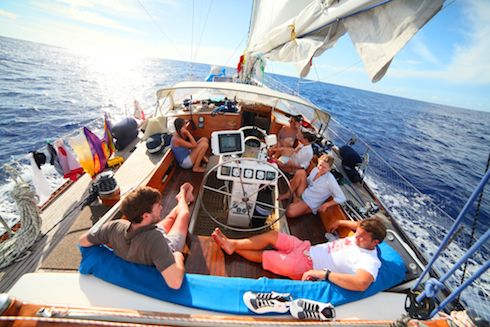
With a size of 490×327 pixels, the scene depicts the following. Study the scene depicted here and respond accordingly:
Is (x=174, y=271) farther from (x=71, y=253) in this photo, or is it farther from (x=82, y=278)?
(x=71, y=253)

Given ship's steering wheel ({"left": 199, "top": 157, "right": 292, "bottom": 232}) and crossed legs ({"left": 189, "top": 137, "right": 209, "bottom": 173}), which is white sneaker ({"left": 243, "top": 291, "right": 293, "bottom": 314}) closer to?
ship's steering wheel ({"left": 199, "top": 157, "right": 292, "bottom": 232})

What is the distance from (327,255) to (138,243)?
4.86ft

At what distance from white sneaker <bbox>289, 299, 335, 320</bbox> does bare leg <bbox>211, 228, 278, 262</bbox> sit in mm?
677

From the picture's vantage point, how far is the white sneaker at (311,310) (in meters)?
1.24

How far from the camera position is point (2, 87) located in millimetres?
14070

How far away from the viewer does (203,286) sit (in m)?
1.41

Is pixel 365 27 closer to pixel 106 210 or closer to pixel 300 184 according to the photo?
pixel 300 184

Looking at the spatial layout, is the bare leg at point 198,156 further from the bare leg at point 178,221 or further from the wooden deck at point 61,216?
the bare leg at point 178,221

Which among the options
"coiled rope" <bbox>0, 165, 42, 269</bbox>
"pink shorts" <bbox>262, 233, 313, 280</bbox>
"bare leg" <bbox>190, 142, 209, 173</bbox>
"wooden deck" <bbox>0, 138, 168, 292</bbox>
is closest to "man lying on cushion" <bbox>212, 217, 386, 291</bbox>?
"pink shorts" <bbox>262, 233, 313, 280</bbox>

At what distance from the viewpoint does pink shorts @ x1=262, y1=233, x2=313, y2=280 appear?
5.86 ft

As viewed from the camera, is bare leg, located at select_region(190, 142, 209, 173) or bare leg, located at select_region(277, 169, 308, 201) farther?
bare leg, located at select_region(190, 142, 209, 173)

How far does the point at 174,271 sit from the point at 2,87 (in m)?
21.4

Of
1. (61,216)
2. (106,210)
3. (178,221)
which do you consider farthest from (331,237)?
(61,216)

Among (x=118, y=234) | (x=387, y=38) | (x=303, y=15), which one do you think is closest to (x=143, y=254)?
(x=118, y=234)
